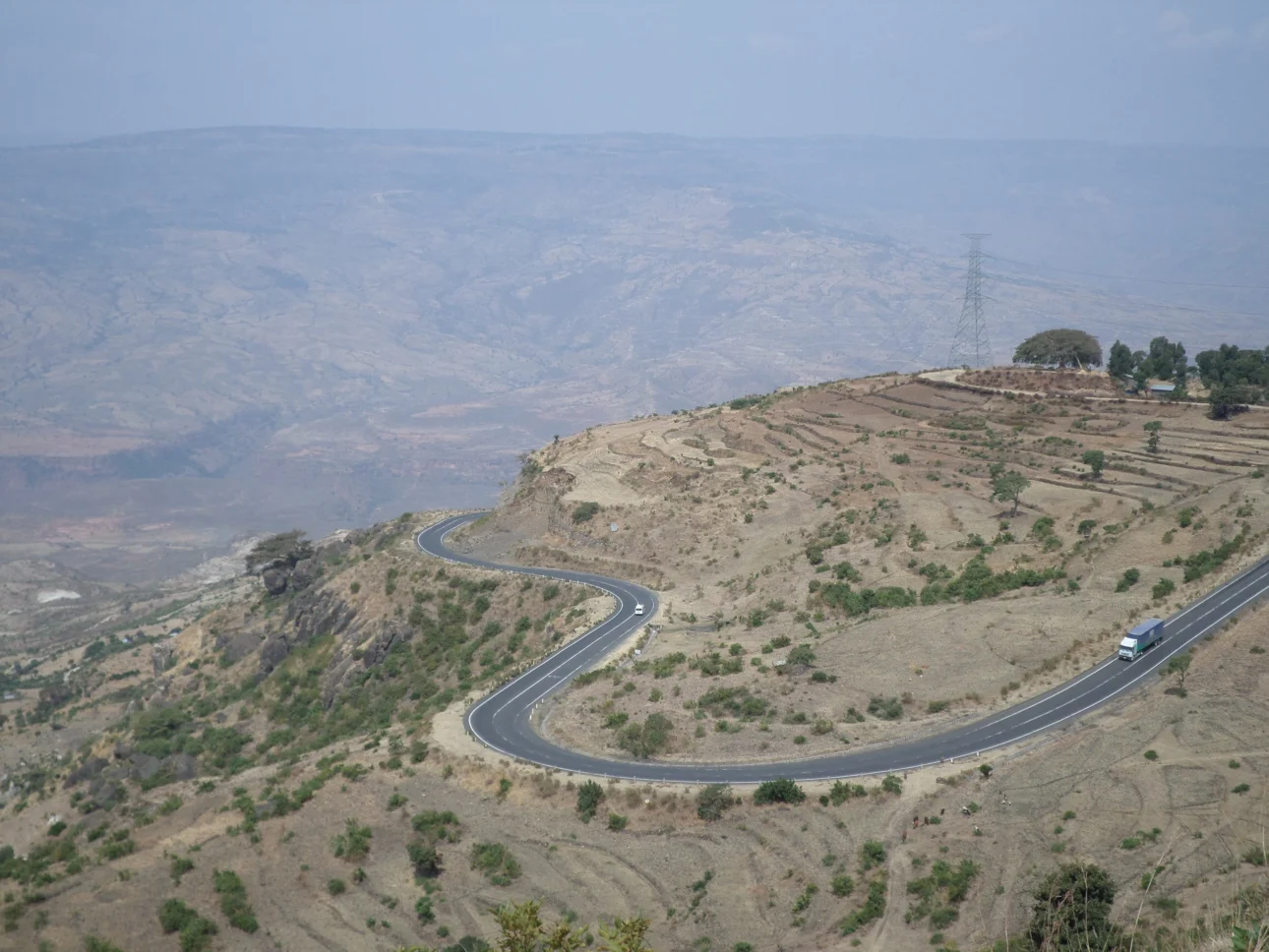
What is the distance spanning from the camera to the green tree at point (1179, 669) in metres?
36.3

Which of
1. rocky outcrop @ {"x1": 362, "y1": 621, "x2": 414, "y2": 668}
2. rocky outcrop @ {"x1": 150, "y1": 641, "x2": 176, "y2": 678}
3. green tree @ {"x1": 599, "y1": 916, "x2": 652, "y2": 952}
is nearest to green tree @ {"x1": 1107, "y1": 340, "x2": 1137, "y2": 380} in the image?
rocky outcrop @ {"x1": 362, "y1": 621, "x2": 414, "y2": 668}

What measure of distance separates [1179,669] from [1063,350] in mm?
54860

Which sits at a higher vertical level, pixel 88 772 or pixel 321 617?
pixel 321 617

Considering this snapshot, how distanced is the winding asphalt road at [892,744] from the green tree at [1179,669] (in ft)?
2.29

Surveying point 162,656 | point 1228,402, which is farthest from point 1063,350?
point 162,656

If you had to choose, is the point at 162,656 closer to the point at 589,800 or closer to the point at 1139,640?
the point at 589,800

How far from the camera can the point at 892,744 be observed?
Result: 37.2 meters

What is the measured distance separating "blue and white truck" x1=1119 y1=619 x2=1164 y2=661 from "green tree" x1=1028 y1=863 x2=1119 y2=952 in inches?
695

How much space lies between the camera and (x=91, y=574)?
563 ft

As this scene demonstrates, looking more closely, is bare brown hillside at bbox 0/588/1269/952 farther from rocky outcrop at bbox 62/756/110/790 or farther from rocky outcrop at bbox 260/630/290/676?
rocky outcrop at bbox 260/630/290/676

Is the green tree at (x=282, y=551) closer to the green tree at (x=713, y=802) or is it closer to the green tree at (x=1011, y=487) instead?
the green tree at (x=1011, y=487)

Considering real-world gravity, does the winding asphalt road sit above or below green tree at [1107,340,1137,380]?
below

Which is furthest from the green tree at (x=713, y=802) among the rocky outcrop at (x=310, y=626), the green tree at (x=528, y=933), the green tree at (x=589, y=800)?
the rocky outcrop at (x=310, y=626)

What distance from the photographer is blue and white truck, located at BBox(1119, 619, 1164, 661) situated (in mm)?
40031
